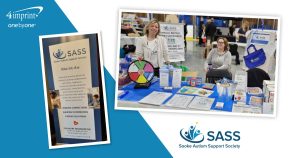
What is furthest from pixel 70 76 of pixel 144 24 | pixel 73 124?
pixel 144 24

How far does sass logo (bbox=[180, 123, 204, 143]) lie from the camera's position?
2010 mm

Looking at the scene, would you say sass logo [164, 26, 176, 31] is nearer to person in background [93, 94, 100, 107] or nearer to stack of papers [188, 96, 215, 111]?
stack of papers [188, 96, 215, 111]

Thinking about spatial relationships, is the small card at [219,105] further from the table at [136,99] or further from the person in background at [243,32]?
the person in background at [243,32]

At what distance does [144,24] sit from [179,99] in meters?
0.45

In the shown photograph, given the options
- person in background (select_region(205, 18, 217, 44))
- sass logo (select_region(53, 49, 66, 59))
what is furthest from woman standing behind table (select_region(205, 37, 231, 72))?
sass logo (select_region(53, 49, 66, 59))

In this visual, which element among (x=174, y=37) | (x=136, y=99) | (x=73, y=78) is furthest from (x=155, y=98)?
(x=73, y=78)

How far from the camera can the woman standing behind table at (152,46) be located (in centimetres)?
195

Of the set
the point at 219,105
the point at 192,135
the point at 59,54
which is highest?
the point at 59,54

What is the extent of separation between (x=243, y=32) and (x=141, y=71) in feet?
1.90

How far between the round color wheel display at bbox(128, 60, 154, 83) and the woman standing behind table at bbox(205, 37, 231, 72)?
1.02 ft

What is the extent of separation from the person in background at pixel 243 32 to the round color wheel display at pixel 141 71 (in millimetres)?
494

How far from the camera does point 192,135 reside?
203 cm

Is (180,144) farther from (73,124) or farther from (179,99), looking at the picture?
(73,124)

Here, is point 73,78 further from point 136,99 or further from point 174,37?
point 174,37
